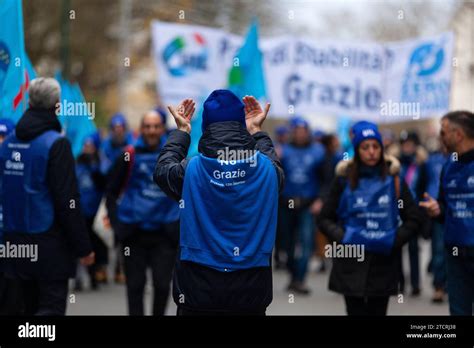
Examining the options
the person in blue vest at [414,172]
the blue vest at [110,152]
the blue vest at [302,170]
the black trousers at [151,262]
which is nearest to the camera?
the black trousers at [151,262]

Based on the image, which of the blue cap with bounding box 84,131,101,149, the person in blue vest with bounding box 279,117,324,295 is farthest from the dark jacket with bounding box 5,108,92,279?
the person in blue vest with bounding box 279,117,324,295

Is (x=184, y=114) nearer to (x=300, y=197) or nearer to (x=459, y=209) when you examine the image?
(x=459, y=209)

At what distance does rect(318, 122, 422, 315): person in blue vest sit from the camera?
674 centimetres

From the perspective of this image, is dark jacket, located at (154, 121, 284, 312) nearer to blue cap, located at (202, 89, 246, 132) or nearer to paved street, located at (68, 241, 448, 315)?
blue cap, located at (202, 89, 246, 132)

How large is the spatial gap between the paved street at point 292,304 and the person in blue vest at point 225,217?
478 centimetres

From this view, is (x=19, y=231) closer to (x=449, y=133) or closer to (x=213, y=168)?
(x=213, y=168)

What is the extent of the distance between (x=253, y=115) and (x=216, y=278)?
1.13m

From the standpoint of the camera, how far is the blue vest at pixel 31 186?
21.1ft

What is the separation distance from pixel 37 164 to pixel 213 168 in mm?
1866

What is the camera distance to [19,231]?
6477 mm

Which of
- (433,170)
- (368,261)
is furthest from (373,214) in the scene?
(433,170)

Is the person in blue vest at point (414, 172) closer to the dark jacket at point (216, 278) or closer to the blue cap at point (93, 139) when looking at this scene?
the blue cap at point (93, 139)

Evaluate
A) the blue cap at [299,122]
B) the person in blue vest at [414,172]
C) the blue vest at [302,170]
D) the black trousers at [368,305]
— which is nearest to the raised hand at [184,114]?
the black trousers at [368,305]

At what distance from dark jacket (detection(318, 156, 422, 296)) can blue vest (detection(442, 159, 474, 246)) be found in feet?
0.87
